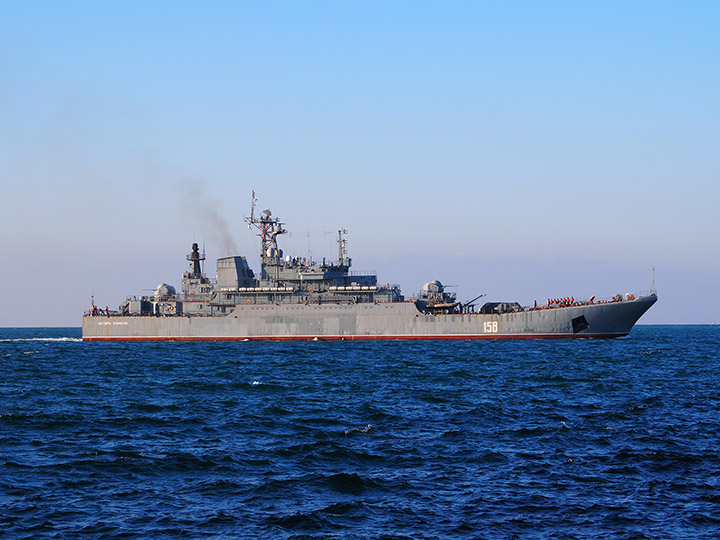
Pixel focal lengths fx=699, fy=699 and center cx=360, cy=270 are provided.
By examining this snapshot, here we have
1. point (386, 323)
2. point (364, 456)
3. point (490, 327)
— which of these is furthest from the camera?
point (386, 323)

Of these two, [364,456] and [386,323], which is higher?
[386,323]

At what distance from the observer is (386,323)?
6500 cm

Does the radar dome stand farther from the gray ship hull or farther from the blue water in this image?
the blue water

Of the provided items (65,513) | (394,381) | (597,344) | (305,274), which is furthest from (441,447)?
(305,274)

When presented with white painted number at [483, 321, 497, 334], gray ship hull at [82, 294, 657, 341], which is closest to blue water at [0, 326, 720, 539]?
gray ship hull at [82, 294, 657, 341]

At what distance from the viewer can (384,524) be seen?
492 inches

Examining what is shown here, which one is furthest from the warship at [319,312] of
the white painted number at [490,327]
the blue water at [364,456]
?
the blue water at [364,456]

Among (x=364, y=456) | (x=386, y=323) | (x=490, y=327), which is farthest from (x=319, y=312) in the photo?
(x=364, y=456)

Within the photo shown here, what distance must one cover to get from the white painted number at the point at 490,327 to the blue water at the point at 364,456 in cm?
2686

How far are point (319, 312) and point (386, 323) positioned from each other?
6.37m

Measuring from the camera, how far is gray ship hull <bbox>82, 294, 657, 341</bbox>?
61.6 metres

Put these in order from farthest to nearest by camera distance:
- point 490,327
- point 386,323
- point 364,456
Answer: point 386,323
point 490,327
point 364,456

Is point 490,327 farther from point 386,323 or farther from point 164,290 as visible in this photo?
point 164,290

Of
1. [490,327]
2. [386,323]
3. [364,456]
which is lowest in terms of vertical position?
[364,456]
